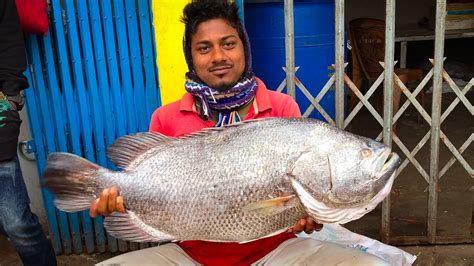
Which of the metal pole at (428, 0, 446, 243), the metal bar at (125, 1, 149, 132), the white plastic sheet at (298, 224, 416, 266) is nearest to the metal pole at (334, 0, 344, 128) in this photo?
the metal pole at (428, 0, 446, 243)

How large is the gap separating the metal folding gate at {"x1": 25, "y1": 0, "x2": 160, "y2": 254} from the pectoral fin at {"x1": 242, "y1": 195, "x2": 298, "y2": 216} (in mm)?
1562

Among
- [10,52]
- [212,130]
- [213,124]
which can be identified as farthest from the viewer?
[10,52]

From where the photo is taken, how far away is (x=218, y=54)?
2.18 m

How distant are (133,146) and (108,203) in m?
0.25

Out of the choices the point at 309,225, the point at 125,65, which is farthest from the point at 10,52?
the point at 309,225

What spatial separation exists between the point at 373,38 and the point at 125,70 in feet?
11.2

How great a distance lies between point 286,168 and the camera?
1.87 meters

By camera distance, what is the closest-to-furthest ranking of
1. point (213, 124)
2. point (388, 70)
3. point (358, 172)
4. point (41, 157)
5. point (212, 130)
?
1. point (358, 172)
2. point (212, 130)
3. point (213, 124)
4. point (388, 70)
5. point (41, 157)

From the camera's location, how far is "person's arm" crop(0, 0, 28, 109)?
2.68 metres

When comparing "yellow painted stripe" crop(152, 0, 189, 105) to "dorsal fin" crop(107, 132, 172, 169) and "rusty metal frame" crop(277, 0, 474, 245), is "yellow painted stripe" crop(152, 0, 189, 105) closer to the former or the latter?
"rusty metal frame" crop(277, 0, 474, 245)

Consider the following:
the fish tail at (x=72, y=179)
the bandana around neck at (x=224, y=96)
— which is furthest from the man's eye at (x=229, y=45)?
the fish tail at (x=72, y=179)

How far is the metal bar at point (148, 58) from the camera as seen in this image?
3.12 metres

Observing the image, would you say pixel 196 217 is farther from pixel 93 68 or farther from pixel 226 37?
pixel 93 68

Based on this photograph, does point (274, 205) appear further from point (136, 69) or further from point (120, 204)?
point (136, 69)
